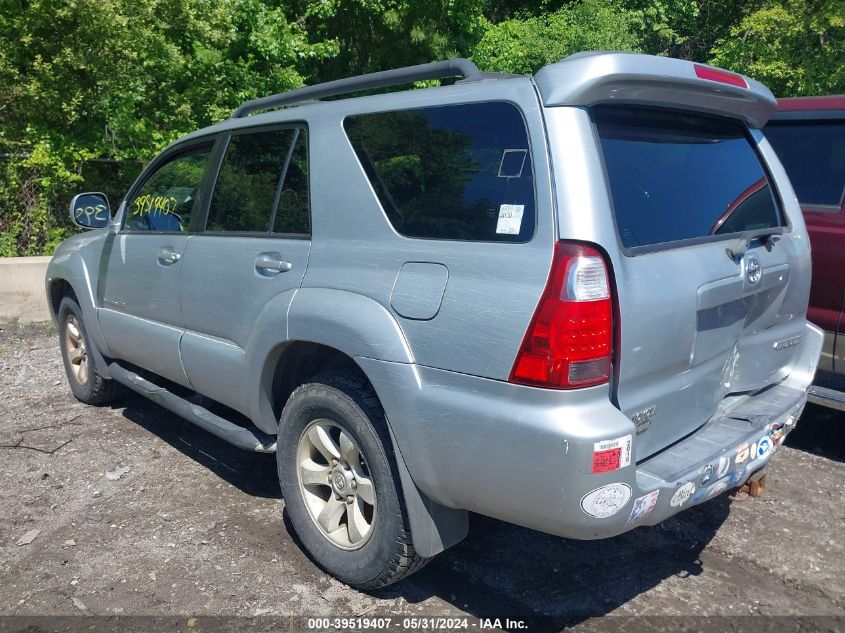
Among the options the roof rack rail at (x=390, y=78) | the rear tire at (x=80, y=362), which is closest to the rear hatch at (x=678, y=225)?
the roof rack rail at (x=390, y=78)

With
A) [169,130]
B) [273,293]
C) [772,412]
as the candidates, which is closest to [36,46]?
[169,130]

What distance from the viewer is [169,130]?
31.8 ft

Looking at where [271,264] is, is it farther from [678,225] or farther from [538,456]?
[678,225]

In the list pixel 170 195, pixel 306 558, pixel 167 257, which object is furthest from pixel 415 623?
pixel 170 195

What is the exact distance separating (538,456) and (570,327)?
0.42m

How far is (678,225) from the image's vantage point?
2.91m

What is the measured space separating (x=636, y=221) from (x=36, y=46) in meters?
8.08

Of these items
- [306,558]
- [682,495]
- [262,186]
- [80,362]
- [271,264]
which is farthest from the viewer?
[80,362]

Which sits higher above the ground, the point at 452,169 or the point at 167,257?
the point at 452,169

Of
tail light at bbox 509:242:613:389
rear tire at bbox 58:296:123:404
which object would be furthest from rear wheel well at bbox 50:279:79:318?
tail light at bbox 509:242:613:389

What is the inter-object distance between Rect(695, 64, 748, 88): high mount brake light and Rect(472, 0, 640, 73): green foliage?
11313 millimetres

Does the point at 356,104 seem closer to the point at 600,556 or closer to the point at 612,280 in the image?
the point at 612,280

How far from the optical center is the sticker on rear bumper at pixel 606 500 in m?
2.45

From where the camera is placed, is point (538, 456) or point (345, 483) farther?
point (345, 483)
